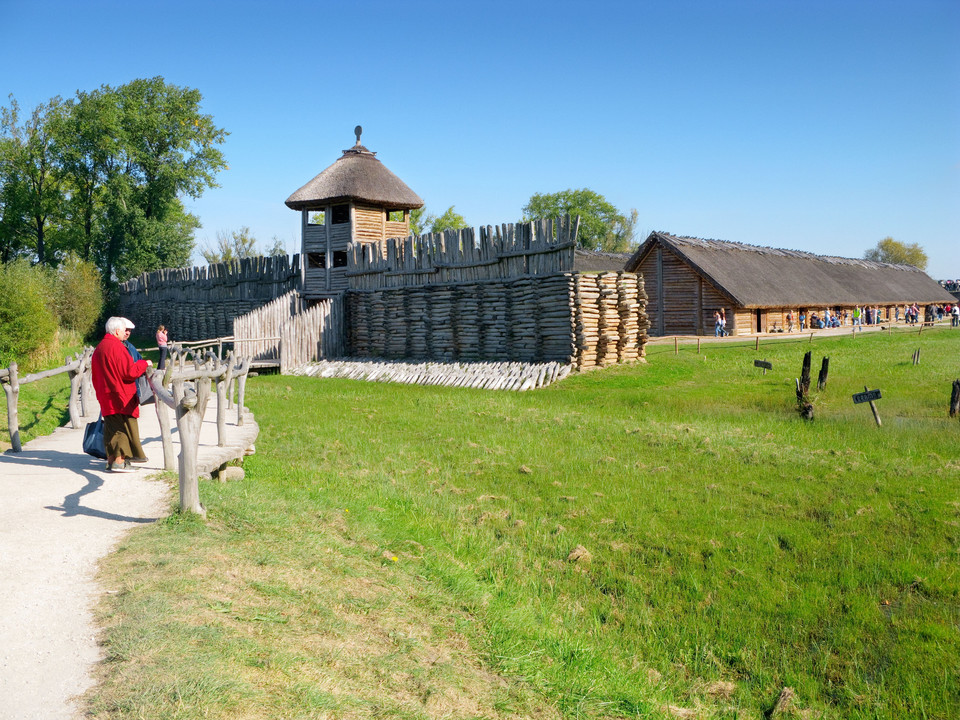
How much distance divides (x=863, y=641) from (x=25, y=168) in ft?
186

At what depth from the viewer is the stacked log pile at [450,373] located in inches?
733

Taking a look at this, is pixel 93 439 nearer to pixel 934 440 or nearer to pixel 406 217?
pixel 934 440

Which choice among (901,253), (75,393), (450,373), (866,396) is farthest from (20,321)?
(901,253)

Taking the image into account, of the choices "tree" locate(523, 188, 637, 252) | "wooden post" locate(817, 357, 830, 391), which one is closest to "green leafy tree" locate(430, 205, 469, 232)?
"tree" locate(523, 188, 637, 252)

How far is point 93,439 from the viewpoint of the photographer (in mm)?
8641

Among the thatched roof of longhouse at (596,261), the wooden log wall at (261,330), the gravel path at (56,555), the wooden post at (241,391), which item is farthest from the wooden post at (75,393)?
the thatched roof of longhouse at (596,261)

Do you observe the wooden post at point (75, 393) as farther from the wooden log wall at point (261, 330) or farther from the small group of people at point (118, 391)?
the wooden log wall at point (261, 330)

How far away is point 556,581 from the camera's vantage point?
22.0 ft

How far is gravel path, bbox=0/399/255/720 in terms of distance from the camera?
157 inches

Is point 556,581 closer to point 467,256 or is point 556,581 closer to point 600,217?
point 467,256

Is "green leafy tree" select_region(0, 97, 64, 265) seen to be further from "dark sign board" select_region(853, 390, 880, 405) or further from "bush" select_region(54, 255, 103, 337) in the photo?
"dark sign board" select_region(853, 390, 880, 405)

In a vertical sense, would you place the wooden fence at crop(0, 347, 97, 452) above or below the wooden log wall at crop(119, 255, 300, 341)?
below

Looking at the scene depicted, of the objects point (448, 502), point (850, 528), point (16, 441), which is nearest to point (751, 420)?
point (850, 528)

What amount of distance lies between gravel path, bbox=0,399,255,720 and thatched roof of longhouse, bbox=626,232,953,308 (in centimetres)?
2694
